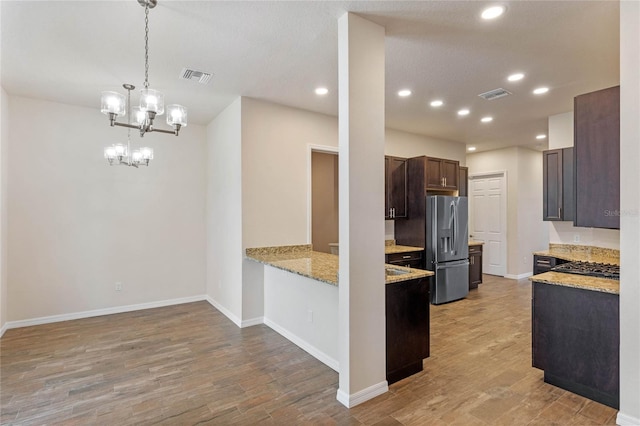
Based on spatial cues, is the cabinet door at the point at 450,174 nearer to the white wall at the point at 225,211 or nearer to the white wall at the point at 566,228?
the white wall at the point at 566,228

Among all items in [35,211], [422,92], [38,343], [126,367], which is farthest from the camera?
[35,211]

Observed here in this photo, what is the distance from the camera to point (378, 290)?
2.65 meters

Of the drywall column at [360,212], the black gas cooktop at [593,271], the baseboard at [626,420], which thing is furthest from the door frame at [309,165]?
the baseboard at [626,420]

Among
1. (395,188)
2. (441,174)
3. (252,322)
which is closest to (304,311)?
(252,322)

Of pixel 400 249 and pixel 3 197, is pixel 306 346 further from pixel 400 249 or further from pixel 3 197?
pixel 3 197

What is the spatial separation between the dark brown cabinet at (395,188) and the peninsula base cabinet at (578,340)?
112 inches

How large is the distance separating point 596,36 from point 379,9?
1.97 m

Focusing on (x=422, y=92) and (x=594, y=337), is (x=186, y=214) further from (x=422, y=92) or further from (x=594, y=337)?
(x=594, y=337)

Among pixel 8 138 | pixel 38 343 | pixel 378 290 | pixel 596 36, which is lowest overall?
pixel 38 343

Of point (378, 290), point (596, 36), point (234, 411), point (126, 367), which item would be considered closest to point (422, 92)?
point (596, 36)

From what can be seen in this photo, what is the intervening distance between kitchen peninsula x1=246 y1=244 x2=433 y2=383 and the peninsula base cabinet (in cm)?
96

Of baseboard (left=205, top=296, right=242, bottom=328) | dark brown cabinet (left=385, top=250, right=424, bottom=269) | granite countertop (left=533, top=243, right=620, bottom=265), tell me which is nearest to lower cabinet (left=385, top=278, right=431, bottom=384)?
dark brown cabinet (left=385, top=250, right=424, bottom=269)

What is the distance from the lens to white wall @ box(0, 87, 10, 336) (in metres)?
3.98

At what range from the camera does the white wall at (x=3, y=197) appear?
3.98m
